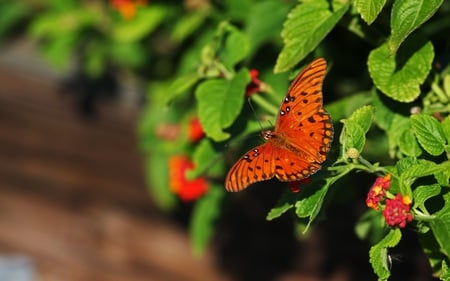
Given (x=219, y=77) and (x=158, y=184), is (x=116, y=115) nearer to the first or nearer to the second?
(x=158, y=184)

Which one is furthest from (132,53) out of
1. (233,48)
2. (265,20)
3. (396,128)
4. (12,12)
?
(396,128)

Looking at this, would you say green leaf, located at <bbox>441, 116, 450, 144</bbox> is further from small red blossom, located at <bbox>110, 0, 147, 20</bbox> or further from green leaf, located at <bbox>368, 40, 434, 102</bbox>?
small red blossom, located at <bbox>110, 0, 147, 20</bbox>

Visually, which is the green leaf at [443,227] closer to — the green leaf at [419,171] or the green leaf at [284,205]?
the green leaf at [419,171]

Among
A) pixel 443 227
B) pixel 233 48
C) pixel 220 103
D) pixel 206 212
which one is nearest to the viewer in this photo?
pixel 443 227

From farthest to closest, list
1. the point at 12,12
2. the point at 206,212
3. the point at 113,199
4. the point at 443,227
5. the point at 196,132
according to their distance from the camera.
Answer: the point at 12,12, the point at 113,199, the point at 206,212, the point at 196,132, the point at 443,227

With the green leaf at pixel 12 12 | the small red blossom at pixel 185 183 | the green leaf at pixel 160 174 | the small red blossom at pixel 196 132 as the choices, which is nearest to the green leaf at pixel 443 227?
the small red blossom at pixel 196 132

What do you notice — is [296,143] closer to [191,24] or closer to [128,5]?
[191,24]
